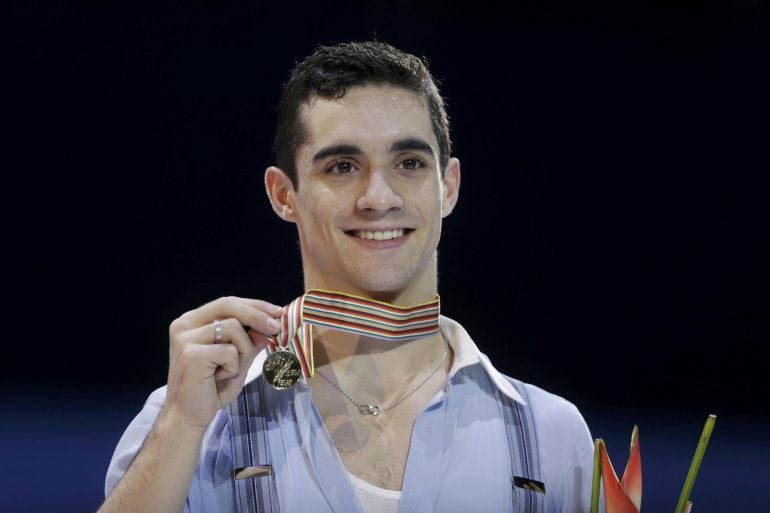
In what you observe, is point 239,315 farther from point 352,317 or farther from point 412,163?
point 412,163

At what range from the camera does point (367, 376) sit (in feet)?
8.40

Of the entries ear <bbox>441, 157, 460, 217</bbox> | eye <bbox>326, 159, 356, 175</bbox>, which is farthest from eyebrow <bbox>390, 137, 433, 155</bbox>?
ear <bbox>441, 157, 460, 217</bbox>

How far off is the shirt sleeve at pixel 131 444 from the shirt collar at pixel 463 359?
26 centimetres

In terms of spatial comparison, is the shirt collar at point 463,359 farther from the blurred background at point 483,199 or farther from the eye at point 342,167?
the blurred background at point 483,199

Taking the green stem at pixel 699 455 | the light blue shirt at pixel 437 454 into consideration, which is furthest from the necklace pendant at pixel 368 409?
the green stem at pixel 699 455

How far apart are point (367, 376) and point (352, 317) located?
296mm

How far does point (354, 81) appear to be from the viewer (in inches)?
99.0

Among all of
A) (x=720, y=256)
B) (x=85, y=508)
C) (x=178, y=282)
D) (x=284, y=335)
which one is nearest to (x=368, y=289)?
(x=284, y=335)

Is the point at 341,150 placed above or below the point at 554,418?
above

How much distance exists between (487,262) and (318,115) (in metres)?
2.02

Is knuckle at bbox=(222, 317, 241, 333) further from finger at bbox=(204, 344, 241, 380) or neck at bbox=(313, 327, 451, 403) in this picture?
neck at bbox=(313, 327, 451, 403)

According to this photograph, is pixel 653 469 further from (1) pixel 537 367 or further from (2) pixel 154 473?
(2) pixel 154 473

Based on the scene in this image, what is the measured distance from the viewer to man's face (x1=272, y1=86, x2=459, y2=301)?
2408 millimetres

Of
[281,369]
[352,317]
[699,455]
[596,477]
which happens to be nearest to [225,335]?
[281,369]
